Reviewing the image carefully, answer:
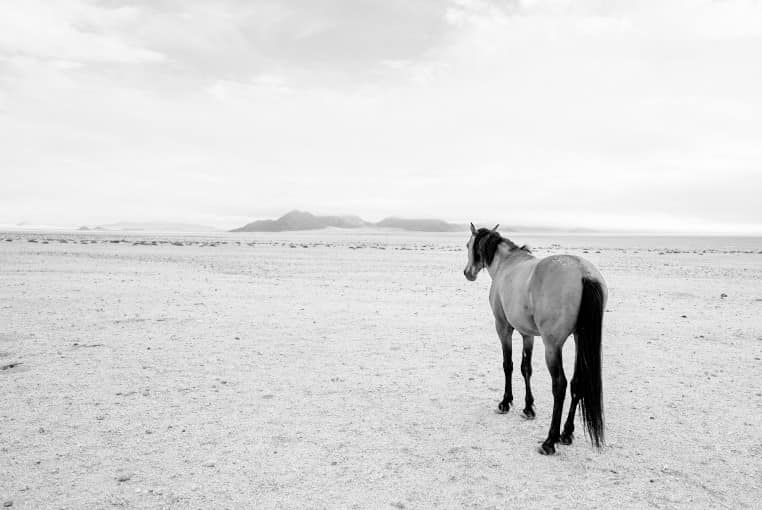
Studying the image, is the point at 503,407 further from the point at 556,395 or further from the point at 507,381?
the point at 556,395

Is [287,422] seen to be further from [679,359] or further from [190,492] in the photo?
[679,359]

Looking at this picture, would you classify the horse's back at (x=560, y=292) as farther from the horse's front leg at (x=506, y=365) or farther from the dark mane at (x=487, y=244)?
the dark mane at (x=487, y=244)

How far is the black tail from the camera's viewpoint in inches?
181

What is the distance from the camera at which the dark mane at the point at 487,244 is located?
21.1 ft

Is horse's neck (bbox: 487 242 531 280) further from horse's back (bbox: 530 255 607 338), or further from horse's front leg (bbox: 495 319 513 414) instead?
horse's back (bbox: 530 255 607 338)

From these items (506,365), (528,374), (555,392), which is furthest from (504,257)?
(555,392)

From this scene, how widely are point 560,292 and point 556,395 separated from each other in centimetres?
105

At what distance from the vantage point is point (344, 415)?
18.1 feet

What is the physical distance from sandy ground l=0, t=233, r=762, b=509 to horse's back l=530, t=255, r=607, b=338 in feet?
4.32

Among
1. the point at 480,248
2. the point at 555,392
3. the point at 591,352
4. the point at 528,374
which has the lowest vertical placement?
the point at 528,374

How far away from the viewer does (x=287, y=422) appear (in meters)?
5.28

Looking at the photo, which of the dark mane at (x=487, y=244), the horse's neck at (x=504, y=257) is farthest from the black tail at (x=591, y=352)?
the dark mane at (x=487, y=244)

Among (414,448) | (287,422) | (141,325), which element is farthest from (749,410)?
(141,325)

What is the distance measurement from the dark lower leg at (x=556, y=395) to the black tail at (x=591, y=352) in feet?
0.70
